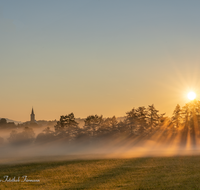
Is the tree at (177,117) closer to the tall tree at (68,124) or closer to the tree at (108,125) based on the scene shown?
the tree at (108,125)

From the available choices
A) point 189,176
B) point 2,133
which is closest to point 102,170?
point 189,176

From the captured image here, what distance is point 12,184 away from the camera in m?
24.3

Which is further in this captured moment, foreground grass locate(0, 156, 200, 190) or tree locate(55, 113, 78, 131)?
tree locate(55, 113, 78, 131)

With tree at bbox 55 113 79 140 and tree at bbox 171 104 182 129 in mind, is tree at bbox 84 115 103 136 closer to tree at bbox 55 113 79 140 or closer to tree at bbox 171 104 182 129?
tree at bbox 55 113 79 140

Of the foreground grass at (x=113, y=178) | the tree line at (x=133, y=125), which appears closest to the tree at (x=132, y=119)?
the tree line at (x=133, y=125)

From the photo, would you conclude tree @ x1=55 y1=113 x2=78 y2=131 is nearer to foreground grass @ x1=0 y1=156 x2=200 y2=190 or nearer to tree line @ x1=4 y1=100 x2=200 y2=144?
tree line @ x1=4 y1=100 x2=200 y2=144

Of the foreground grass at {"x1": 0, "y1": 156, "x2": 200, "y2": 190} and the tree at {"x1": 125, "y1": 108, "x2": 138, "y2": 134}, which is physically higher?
the tree at {"x1": 125, "y1": 108, "x2": 138, "y2": 134}

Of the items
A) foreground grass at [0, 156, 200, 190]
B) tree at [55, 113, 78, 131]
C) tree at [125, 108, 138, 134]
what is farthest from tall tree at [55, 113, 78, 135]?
foreground grass at [0, 156, 200, 190]

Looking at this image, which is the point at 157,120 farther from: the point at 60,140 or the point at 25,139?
the point at 25,139

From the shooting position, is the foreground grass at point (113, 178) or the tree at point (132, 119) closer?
the foreground grass at point (113, 178)

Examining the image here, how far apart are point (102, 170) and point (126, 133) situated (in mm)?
56960

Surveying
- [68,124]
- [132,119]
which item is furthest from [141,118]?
[68,124]

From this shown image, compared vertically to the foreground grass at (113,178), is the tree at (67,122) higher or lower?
A: higher

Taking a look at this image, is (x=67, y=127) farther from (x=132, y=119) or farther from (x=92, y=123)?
(x=132, y=119)
